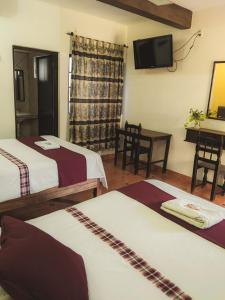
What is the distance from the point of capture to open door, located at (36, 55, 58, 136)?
164 inches

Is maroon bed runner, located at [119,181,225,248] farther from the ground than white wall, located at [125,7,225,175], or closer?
closer

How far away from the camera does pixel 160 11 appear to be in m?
3.24

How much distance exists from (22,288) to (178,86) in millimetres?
3830

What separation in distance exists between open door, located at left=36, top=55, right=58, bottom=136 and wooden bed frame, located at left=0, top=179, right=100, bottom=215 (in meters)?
1.78

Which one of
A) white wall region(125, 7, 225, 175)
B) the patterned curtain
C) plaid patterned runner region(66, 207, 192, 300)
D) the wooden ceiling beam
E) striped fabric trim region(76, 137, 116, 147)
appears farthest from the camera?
striped fabric trim region(76, 137, 116, 147)

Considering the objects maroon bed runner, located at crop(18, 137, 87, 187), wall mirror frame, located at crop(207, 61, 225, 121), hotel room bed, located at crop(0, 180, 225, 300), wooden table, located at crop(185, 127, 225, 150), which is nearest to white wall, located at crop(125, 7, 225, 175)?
wall mirror frame, located at crop(207, 61, 225, 121)

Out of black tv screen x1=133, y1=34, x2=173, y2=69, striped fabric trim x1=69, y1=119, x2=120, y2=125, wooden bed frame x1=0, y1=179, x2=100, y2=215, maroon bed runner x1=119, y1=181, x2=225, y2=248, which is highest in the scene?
black tv screen x1=133, y1=34, x2=173, y2=69

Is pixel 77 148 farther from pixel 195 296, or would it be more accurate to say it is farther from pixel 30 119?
pixel 30 119

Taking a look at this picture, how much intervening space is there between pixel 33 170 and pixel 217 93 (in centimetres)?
282

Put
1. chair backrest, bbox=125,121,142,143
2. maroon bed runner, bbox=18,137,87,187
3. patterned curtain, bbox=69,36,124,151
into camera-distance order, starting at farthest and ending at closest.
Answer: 1. patterned curtain, bbox=69,36,124,151
2. chair backrest, bbox=125,121,142,143
3. maroon bed runner, bbox=18,137,87,187

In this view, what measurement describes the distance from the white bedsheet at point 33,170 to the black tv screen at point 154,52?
2.11 m

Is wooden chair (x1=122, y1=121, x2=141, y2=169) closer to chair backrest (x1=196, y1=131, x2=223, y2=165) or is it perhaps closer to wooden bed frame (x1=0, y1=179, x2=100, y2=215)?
chair backrest (x1=196, y1=131, x2=223, y2=165)

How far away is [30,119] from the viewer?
5.43 meters

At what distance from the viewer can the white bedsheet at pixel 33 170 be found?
2205mm
